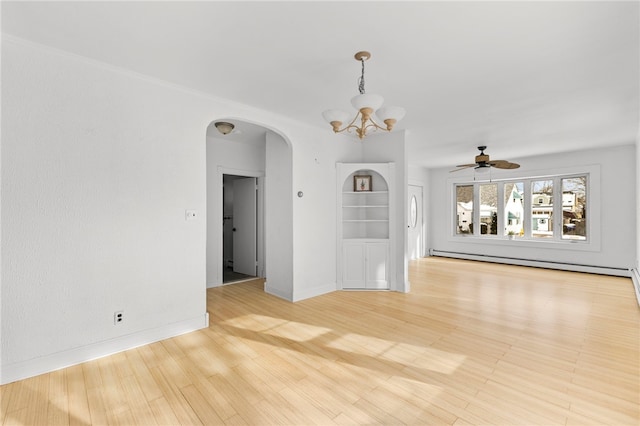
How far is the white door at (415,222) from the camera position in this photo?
27.0ft

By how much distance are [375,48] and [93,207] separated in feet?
9.17

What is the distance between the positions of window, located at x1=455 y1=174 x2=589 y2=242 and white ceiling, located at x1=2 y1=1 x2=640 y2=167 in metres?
3.14

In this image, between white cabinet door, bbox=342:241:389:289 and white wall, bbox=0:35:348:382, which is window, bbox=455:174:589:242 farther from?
white wall, bbox=0:35:348:382

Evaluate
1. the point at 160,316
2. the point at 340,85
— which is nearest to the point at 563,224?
the point at 340,85

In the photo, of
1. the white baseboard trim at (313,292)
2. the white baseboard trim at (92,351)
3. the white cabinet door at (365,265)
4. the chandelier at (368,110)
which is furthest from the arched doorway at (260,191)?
the chandelier at (368,110)

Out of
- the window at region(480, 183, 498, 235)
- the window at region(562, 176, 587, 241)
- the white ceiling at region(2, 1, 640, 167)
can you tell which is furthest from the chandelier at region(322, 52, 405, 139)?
the window at region(480, 183, 498, 235)

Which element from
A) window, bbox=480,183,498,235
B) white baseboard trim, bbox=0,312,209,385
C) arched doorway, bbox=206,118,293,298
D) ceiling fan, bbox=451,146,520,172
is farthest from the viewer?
window, bbox=480,183,498,235

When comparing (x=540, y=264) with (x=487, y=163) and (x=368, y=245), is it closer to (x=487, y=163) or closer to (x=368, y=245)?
(x=487, y=163)

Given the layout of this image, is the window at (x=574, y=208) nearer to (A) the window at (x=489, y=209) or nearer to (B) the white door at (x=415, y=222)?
(A) the window at (x=489, y=209)

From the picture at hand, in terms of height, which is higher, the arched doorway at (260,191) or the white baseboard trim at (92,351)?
the arched doorway at (260,191)

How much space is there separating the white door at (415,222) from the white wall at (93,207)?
594cm

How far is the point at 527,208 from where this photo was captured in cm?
727

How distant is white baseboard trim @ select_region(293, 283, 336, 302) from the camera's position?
14.6 ft

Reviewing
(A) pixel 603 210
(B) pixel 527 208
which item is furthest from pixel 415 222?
(A) pixel 603 210
